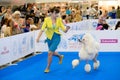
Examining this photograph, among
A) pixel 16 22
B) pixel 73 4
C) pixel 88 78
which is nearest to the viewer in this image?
pixel 88 78

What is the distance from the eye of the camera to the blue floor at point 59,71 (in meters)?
7.93

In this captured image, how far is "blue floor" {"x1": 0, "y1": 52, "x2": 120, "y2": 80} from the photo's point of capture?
7926 mm

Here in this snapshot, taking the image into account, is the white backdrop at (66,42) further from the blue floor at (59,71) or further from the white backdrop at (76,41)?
the blue floor at (59,71)

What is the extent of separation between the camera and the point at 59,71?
28.6ft

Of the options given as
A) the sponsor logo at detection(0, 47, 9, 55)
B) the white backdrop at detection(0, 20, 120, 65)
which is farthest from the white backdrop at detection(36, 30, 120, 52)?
the sponsor logo at detection(0, 47, 9, 55)

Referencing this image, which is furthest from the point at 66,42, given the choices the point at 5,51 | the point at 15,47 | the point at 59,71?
the point at 59,71

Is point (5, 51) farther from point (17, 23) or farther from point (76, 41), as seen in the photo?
point (76, 41)

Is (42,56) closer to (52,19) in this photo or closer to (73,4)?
(52,19)

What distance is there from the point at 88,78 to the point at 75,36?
482 centimetres

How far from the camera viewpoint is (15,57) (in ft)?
33.9

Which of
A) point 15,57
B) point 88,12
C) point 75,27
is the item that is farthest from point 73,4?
point 15,57

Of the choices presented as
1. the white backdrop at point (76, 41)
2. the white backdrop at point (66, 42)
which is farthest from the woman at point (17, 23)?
the white backdrop at point (76, 41)

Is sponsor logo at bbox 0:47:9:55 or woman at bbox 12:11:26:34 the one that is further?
woman at bbox 12:11:26:34

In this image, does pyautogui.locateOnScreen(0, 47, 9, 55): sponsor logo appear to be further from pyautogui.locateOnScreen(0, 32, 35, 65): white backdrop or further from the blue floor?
the blue floor
